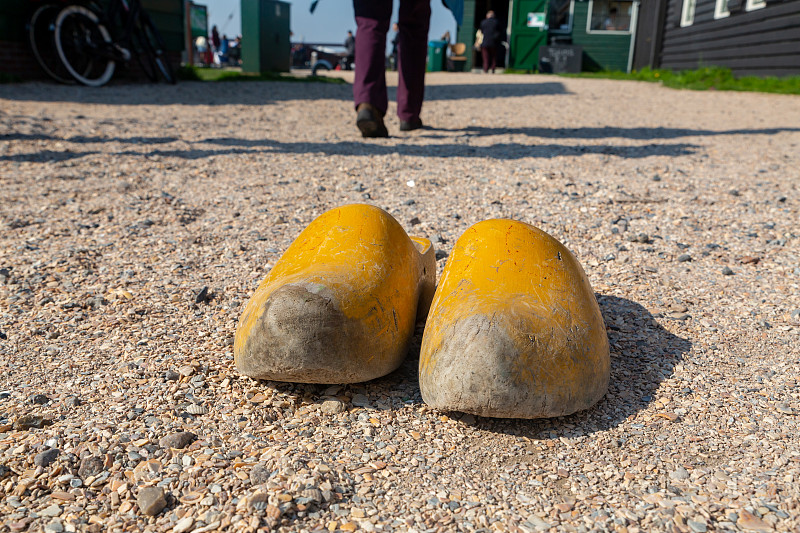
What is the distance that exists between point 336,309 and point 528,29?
18.8 m

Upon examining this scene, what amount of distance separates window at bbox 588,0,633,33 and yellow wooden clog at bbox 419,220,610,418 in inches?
723

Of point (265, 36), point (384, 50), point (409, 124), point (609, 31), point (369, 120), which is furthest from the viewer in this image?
point (609, 31)

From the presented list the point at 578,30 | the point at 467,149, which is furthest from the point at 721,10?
the point at 467,149

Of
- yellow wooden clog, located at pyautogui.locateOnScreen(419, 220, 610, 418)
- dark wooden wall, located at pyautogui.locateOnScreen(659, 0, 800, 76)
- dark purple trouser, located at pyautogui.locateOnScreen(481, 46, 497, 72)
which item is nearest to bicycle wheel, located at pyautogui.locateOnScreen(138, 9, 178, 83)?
yellow wooden clog, located at pyautogui.locateOnScreen(419, 220, 610, 418)

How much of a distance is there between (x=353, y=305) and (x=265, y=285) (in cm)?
27

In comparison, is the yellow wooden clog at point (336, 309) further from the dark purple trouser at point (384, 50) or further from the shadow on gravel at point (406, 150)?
the dark purple trouser at point (384, 50)

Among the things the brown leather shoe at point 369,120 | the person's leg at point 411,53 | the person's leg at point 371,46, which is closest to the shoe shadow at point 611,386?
the person's leg at point 371,46

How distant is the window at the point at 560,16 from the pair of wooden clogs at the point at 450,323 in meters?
18.5

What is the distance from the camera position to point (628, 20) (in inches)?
699

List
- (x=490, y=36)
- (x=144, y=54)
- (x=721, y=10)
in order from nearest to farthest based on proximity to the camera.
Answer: (x=144, y=54), (x=721, y=10), (x=490, y=36)

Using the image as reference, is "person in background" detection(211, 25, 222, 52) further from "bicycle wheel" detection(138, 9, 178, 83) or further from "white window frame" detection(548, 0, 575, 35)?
"bicycle wheel" detection(138, 9, 178, 83)

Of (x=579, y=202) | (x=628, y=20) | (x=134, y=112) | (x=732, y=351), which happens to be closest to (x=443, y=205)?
(x=579, y=202)

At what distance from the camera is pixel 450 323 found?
1.40 m

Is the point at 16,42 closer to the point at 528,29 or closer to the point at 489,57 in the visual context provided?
the point at 489,57
